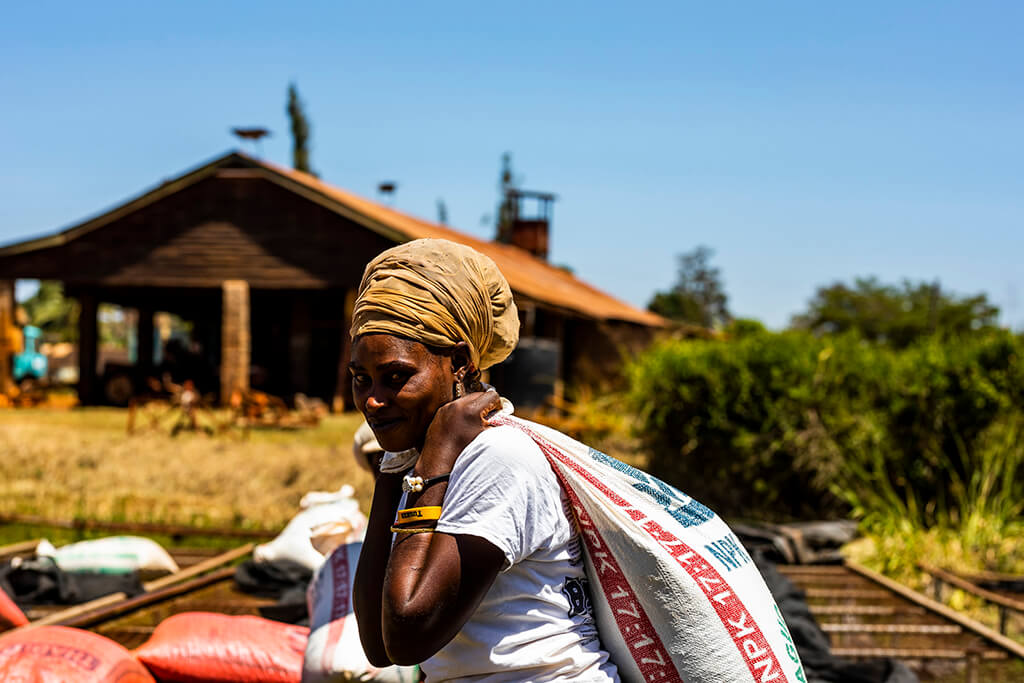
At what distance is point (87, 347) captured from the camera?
674 inches

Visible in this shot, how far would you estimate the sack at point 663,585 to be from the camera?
1610 mm

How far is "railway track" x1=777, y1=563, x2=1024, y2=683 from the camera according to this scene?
13.5 ft

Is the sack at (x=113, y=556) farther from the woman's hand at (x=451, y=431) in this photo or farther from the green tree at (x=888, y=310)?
the green tree at (x=888, y=310)

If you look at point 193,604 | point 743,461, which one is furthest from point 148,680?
point 743,461

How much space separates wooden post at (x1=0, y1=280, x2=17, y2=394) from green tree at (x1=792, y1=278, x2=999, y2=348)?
31.7m

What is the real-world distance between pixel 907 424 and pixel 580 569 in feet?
24.6

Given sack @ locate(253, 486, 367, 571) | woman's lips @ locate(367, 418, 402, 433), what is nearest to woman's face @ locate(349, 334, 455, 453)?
woman's lips @ locate(367, 418, 402, 433)

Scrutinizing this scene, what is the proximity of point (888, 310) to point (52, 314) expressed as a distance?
38.2 m

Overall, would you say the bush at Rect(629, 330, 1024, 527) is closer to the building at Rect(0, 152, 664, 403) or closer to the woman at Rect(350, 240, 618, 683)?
the building at Rect(0, 152, 664, 403)

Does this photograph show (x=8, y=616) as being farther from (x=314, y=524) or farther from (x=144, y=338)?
(x=144, y=338)

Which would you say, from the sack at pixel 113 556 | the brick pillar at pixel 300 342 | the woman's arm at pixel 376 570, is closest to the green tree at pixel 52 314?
the brick pillar at pixel 300 342

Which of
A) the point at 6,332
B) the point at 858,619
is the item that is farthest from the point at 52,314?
the point at 858,619

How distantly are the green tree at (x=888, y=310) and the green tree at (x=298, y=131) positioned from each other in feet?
73.9

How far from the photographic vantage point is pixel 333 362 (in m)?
19.3
